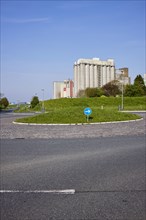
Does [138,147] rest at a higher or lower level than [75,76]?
lower

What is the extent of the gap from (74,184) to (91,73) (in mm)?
112492

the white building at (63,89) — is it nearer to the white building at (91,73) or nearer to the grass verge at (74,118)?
the white building at (91,73)

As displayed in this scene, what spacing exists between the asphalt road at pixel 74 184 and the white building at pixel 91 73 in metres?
106

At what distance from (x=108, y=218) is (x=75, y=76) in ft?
384

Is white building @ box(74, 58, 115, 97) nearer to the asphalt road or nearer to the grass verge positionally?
the grass verge

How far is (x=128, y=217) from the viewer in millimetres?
3518

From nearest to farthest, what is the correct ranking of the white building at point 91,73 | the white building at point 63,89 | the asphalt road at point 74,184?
the asphalt road at point 74,184 → the white building at point 91,73 → the white building at point 63,89

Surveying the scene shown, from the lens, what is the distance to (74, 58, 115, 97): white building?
113438mm

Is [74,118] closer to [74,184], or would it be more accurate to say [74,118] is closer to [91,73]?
[74,184]

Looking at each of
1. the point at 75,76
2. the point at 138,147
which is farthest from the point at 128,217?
the point at 75,76

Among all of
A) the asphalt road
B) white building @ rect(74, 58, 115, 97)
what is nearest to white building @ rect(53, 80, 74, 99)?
white building @ rect(74, 58, 115, 97)

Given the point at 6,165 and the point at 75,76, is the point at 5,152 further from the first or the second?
the point at 75,76

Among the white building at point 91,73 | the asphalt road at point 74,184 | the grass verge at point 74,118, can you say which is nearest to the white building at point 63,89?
the white building at point 91,73

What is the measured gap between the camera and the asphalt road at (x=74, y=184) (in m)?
3.69
